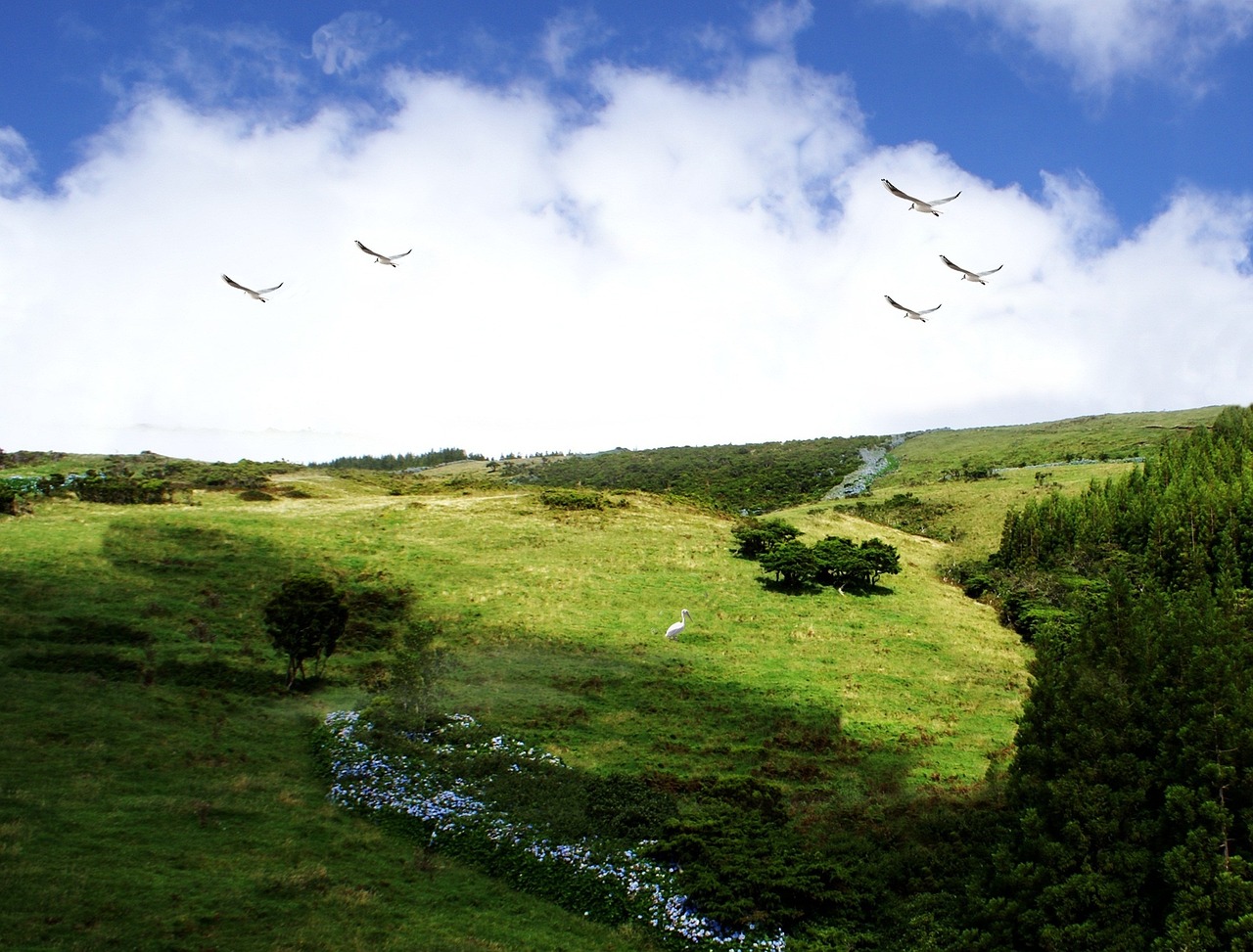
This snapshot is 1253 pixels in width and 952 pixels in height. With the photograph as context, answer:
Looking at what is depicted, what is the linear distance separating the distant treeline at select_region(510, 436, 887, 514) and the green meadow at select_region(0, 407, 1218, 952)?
2133 inches

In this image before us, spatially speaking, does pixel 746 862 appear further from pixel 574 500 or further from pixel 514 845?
pixel 574 500

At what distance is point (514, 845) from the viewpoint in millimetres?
17000

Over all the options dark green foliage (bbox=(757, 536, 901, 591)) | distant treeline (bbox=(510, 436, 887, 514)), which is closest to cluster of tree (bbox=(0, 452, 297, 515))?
dark green foliage (bbox=(757, 536, 901, 591))

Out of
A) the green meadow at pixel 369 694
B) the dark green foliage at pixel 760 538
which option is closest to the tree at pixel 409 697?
the green meadow at pixel 369 694

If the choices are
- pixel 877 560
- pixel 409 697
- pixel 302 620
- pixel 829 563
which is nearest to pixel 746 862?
pixel 409 697

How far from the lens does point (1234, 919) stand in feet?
31.8

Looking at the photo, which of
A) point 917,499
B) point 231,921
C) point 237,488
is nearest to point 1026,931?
point 231,921

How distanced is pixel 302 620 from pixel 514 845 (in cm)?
1349

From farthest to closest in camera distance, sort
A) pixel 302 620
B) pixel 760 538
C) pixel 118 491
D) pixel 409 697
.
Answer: pixel 760 538, pixel 118 491, pixel 302 620, pixel 409 697

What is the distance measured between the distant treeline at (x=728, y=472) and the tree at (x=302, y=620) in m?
70.3

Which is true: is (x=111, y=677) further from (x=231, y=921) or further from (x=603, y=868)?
(x=603, y=868)

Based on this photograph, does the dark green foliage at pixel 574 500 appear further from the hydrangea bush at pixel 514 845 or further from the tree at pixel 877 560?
the hydrangea bush at pixel 514 845

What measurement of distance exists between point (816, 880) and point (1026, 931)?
14.4 ft

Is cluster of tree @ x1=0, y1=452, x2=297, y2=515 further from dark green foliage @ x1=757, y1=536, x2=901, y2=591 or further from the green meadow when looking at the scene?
dark green foliage @ x1=757, y1=536, x2=901, y2=591
